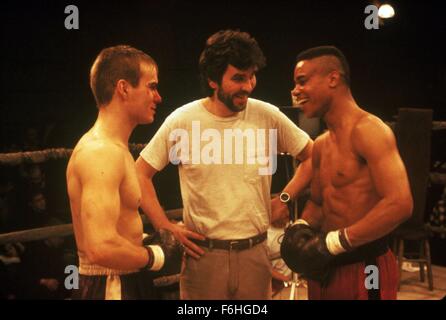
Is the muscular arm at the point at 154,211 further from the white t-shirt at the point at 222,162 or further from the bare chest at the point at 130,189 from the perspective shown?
the bare chest at the point at 130,189

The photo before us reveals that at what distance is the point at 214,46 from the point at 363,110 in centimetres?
50

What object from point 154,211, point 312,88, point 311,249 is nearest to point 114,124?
point 154,211

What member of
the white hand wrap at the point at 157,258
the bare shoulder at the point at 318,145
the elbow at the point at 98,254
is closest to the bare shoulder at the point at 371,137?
the bare shoulder at the point at 318,145

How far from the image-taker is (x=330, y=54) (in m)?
2.09

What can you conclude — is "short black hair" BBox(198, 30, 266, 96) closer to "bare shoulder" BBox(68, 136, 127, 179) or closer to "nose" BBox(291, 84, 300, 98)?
"nose" BBox(291, 84, 300, 98)

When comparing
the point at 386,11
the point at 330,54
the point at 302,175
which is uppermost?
the point at 386,11

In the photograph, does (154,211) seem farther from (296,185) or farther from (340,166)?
(340,166)

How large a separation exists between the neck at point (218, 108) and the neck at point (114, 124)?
0.27 metres

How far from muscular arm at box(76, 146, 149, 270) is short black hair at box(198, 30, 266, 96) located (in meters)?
0.42

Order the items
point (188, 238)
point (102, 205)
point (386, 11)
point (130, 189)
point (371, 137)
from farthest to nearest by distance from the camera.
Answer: point (386, 11) < point (188, 238) < point (371, 137) < point (130, 189) < point (102, 205)

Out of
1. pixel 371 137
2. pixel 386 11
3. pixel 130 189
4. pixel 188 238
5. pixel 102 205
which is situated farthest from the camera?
pixel 386 11

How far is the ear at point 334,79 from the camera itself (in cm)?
206

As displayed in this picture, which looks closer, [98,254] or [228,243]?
[98,254]

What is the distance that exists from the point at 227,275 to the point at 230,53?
0.70 m
